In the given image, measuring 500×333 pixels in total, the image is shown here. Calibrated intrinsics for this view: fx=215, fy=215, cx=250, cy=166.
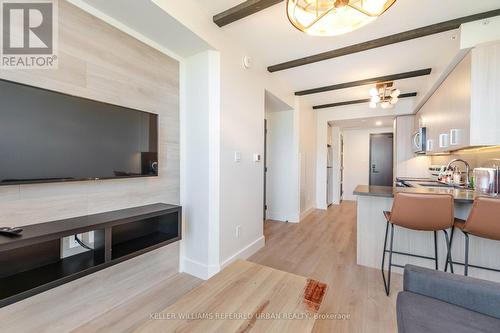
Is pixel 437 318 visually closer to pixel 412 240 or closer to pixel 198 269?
pixel 412 240

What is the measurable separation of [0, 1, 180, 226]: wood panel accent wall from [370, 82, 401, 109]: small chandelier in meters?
2.90

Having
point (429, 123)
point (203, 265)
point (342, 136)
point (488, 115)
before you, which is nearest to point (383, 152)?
point (342, 136)

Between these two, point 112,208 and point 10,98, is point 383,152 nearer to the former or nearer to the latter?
point 112,208

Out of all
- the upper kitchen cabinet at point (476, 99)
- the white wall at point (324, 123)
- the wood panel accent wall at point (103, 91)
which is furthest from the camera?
the white wall at point (324, 123)

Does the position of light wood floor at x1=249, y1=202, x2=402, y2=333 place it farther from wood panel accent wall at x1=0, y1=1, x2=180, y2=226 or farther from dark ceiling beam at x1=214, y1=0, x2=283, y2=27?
dark ceiling beam at x1=214, y1=0, x2=283, y2=27

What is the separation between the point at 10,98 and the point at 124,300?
1.66 metres

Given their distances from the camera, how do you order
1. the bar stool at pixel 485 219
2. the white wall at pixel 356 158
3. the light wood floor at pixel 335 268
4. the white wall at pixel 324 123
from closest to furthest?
the bar stool at pixel 485 219, the light wood floor at pixel 335 268, the white wall at pixel 324 123, the white wall at pixel 356 158

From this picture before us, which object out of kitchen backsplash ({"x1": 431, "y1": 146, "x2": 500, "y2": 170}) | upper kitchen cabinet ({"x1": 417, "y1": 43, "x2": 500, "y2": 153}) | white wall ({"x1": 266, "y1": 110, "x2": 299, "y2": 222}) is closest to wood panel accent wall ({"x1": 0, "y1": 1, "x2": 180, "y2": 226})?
white wall ({"x1": 266, "y1": 110, "x2": 299, "y2": 222})

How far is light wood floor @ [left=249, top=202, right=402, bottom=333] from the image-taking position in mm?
1653

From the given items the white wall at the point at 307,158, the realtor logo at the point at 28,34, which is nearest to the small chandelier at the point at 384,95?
the white wall at the point at 307,158

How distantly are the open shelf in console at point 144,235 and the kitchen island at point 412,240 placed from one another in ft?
6.44

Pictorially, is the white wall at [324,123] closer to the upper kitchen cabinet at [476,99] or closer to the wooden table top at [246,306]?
the upper kitchen cabinet at [476,99]

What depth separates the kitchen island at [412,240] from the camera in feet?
6.38

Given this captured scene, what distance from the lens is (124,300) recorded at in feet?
6.00
